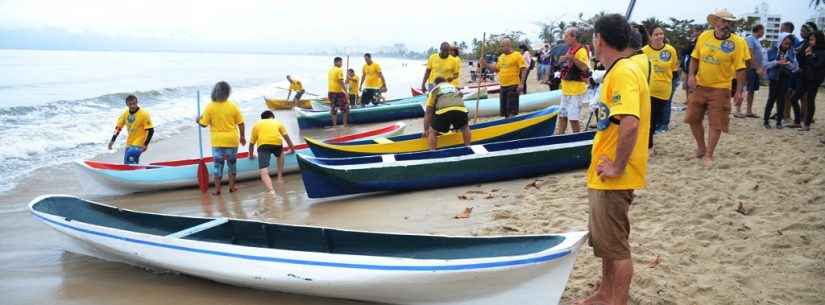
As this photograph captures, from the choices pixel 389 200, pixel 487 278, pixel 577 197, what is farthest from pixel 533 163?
pixel 487 278

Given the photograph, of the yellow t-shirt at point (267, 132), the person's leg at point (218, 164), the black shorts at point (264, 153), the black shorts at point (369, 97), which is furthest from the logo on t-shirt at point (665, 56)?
the black shorts at point (369, 97)

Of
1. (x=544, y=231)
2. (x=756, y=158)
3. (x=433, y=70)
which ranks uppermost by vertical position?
(x=433, y=70)

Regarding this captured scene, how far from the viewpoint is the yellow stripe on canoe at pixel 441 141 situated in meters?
8.64

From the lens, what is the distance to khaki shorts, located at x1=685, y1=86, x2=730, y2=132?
6316mm

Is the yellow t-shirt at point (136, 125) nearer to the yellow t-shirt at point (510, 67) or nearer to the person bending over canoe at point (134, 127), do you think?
the person bending over canoe at point (134, 127)

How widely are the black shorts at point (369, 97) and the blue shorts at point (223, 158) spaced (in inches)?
300

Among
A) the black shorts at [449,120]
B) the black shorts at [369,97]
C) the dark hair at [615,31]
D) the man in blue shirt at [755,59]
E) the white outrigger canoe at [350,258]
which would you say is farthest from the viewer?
the black shorts at [369,97]

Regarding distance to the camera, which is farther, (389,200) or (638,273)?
(389,200)

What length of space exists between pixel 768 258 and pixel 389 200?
4.27 m

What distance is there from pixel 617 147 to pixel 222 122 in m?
6.11

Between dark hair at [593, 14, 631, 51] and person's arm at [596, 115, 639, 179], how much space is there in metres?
0.41

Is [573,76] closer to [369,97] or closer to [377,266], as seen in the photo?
[377,266]

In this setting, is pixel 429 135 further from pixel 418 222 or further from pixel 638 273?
pixel 638 273

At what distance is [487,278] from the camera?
11.8 feet
